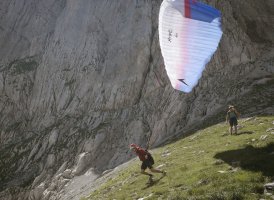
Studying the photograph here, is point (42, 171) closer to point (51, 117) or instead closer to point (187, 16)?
point (51, 117)

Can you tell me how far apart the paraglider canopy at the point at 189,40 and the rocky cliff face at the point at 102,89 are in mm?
11755

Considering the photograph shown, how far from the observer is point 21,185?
45.2m

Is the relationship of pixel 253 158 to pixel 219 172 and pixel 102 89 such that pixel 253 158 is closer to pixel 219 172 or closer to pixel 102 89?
pixel 219 172

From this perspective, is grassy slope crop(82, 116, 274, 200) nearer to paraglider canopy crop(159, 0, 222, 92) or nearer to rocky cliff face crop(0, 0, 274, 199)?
paraglider canopy crop(159, 0, 222, 92)

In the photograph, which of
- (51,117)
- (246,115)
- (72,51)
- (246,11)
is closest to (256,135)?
(246,115)

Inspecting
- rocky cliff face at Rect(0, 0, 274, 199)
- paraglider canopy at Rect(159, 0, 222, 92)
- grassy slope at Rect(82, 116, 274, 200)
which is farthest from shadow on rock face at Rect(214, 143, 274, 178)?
rocky cliff face at Rect(0, 0, 274, 199)

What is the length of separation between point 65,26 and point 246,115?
47.7 m

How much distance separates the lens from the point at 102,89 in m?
54.2

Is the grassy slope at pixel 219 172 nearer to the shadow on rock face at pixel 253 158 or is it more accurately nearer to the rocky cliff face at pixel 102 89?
the shadow on rock face at pixel 253 158

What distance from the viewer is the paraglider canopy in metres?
19.3

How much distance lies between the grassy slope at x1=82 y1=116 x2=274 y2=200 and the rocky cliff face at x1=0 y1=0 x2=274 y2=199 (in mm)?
8774

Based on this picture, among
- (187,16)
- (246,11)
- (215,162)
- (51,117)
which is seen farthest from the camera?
(51,117)

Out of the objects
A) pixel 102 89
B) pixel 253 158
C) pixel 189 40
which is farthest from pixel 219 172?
pixel 102 89

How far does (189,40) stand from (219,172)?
7135 mm
